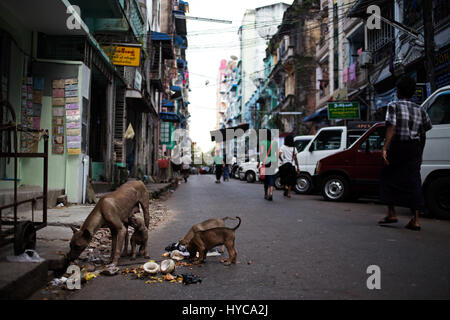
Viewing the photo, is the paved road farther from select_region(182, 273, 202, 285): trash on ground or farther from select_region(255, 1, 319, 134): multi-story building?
select_region(255, 1, 319, 134): multi-story building

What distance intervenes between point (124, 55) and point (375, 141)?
8.01 m

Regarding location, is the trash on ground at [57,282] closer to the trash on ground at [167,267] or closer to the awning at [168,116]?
the trash on ground at [167,267]

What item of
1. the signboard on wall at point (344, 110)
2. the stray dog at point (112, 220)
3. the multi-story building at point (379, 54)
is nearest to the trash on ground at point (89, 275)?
the stray dog at point (112, 220)

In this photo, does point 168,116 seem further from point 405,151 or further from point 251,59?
point 251,59

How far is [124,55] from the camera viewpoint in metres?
12.1

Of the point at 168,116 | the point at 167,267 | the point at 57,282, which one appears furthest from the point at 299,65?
the point at 57,282

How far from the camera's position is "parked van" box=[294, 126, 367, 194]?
12.3 metres

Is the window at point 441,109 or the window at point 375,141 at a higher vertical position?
the window at point 441,109

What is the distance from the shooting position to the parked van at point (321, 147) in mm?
12344

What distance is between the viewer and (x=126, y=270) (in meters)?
3.52

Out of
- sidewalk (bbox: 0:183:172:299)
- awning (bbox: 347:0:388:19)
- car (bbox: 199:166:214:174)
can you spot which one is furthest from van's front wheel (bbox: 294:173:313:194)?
car (bbox: 199:166:214:174)

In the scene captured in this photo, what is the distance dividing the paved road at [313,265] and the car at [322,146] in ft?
20.2

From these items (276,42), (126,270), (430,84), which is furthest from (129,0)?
(276,42)

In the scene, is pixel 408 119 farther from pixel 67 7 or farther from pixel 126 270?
pixel 67 7
